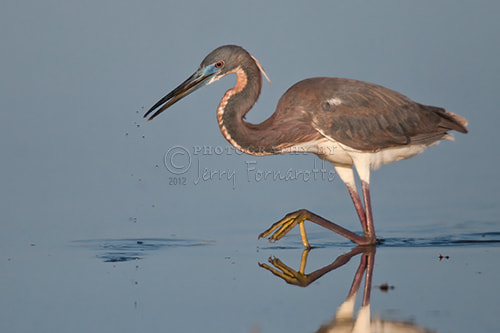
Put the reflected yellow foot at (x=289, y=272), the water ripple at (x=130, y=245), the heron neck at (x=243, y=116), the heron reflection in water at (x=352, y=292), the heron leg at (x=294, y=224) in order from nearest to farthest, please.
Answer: the heron reflection in water at (x=352, y=292) → the reflected yellow foot at (x=289, y=272) → the water ripple at (x=130, y=245) → the heron leg at (x=294, y=224) → the heron neck at (x=243, y=116)

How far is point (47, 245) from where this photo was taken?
8242 mm

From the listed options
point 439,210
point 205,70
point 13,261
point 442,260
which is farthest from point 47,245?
point 439,210

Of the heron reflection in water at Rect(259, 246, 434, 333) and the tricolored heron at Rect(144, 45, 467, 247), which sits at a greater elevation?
the tricolored heron at Rect(144, 45, 467, 247)

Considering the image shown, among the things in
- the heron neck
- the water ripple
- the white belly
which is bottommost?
the water ripple

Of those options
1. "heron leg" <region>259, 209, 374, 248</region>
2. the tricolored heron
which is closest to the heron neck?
the tricolored heron

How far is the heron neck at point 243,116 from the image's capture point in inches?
324

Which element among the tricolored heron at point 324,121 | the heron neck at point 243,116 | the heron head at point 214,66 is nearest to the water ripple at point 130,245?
the tricolored heron at point 324,121

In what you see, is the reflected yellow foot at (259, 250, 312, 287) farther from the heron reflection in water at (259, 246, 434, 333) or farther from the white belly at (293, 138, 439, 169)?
the white belly at (293, 138, 439, 169)

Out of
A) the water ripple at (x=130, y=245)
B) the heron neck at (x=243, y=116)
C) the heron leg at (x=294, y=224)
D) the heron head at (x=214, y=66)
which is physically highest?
the heron head at (x=214, y=66)

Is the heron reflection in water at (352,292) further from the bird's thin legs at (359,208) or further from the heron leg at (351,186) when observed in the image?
the heron leg at (351,186)

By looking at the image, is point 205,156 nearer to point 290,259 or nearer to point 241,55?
point 241,55

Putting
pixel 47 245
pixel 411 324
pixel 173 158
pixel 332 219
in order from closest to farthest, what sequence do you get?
pixel 411 324 < pixel 47 245 < pixel 332 219 < pixel 173 158

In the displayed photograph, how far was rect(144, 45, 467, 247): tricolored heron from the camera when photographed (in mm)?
8289

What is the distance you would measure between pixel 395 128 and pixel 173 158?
3.86m
